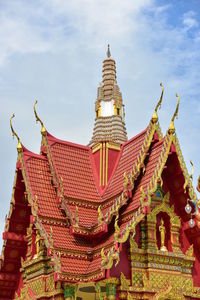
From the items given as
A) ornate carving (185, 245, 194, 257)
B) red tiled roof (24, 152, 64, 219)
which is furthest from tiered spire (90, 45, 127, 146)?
ornate carving (185, 245, 194, 257)

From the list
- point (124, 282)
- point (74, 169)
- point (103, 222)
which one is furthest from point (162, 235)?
point (74, 169)

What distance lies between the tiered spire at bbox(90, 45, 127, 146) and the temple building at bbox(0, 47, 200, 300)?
0.64 m

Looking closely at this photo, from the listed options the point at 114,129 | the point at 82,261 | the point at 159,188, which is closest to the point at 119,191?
the point at 159,188

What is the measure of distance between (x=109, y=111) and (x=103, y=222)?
595cm

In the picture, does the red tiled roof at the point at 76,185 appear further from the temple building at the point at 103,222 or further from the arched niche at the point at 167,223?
the arched niche at the point at 167,223

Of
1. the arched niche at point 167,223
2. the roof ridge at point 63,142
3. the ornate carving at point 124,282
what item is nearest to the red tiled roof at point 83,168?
the roof ridge at point 63,142

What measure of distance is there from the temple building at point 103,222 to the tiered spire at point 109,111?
64 cm

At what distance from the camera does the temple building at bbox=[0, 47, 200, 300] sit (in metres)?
16.4

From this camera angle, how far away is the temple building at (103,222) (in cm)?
1639

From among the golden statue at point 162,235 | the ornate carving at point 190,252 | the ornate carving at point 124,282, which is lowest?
the ornate carving at point 124,282

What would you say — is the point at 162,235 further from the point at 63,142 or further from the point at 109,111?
the point at 109,111

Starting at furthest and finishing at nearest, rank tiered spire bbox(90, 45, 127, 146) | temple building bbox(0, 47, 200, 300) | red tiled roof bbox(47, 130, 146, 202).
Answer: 1. tiered spire bbox(90, 45, 127, 146)
2. red tiled roof bbox(47, 130, 146, 202)
3. temple building bbox(0, 47, 200, 300)

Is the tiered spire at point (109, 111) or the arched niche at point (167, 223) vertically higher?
the tiered spire at point (109, 111)

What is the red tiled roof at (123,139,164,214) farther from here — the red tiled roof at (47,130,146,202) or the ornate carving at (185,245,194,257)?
the ornate carving at (185,245,194,257)
